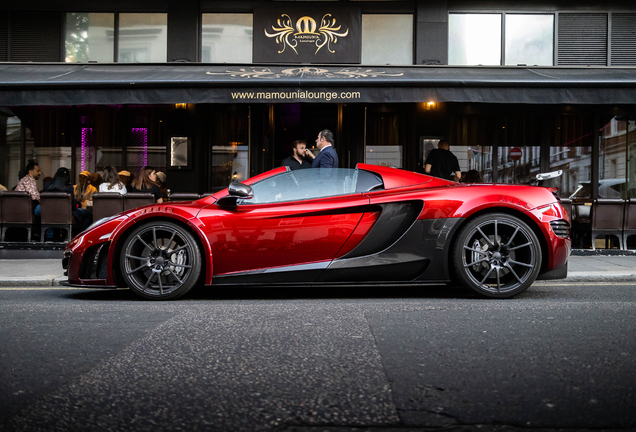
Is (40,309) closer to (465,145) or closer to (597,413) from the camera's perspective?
(597,413)

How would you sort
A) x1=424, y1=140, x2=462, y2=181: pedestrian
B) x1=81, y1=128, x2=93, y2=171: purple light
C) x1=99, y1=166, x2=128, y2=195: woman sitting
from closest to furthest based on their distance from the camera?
x1=99, y1=166, x2=128, y2=195: woman sitting < x1=424, y1=140, x2=462, y2=181: pedestrian < x1=81, y1=128, x2=93, y2=171: purple light

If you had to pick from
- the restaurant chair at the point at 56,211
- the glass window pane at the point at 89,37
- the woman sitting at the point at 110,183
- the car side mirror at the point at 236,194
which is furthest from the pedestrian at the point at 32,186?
the car side mirror at the point at 236,194

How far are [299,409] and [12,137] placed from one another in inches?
472

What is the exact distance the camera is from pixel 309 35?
37.2ft

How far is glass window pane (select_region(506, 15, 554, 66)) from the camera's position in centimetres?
1132

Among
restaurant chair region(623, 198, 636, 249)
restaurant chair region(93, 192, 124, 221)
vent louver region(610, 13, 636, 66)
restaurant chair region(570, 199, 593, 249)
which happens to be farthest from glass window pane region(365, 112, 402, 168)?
restaurant chair region(93, 192, 124, 221)

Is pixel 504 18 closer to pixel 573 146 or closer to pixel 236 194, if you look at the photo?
pixel 573 146

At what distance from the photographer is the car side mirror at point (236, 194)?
4.34m

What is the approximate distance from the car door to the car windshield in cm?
12

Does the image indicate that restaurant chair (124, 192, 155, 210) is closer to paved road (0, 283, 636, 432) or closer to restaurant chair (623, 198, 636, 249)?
paved road (0, 283, 636, 432)

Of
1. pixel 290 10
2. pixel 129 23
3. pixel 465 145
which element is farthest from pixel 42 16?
pixel 465 145

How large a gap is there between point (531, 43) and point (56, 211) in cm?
978

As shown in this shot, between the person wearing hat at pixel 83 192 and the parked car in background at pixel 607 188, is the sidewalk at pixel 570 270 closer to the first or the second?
the person wearing hat at pixel 83 192

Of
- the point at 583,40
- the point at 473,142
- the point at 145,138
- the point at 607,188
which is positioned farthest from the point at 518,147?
the point at 145,138
